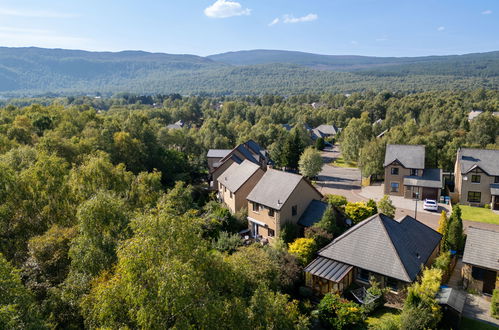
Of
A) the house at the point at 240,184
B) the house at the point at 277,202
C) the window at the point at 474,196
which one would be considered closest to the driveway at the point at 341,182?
the window at the point at 474,196

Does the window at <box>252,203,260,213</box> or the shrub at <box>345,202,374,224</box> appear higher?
the window at <box>252,203,260,213</box>

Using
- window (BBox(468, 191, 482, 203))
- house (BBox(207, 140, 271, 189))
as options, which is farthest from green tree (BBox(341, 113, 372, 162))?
window (BBox(468, 191, 482, 203))

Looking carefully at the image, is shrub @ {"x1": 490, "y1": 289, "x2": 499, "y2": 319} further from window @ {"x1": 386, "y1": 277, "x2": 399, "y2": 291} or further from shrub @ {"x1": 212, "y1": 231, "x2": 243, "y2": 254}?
shrub @ {"x1": 212, "y1": 231, "x2": 243, "y2": 254}

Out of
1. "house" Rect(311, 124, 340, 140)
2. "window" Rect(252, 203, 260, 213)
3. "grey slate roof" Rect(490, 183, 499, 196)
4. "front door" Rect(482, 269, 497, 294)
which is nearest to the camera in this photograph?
"front door" Rect(482, 269, 497, 294)

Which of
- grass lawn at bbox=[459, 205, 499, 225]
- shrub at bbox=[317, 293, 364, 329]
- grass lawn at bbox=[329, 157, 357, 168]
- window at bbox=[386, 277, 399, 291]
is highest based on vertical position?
window at bbox=[386, 277, 399, 291]

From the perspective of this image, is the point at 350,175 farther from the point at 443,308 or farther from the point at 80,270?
the point at 80,270

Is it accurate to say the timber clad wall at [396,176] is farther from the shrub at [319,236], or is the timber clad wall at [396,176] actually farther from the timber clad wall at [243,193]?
the shrub at [319,236]

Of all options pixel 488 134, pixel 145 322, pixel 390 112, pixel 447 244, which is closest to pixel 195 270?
pixel 145 322
